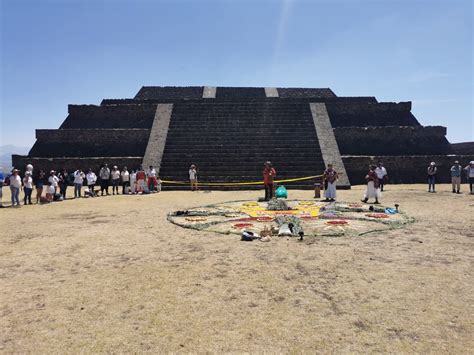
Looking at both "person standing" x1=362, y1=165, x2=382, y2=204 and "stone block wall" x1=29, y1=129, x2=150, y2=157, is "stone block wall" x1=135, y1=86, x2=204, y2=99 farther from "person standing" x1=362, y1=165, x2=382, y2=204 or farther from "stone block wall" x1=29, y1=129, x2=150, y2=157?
"person standing" x1=362, y1=165, x2=382, y2=204

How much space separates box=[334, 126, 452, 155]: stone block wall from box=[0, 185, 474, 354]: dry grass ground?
14.4 m

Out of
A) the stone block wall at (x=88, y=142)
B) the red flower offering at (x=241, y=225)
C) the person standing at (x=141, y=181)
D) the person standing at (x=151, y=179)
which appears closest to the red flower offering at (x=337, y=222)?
the red flower offering at (x=241, y=225)

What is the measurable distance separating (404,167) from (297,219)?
13.6 meters

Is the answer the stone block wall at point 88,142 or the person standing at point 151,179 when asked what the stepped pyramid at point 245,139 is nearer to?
the stone block wall at point 88,142

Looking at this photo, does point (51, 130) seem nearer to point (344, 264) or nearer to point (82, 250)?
point (82, 250)

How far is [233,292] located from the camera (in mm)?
4434

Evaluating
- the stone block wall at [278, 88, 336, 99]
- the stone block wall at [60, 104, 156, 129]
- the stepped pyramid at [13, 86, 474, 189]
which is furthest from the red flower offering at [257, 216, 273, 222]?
the stone block wall at [278, 88, 336, 99]

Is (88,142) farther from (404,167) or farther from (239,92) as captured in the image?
(404,167)

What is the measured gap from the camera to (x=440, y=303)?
4.04m

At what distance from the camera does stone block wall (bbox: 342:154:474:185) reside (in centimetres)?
1944

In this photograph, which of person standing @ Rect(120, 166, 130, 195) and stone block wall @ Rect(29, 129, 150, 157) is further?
stone block wall @ Rect(29, 129, 150, 157)

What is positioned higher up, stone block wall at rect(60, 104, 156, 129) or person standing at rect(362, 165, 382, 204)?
stone block wall at rect(60, 104, 156, 129)

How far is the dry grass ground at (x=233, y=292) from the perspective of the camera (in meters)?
3.33

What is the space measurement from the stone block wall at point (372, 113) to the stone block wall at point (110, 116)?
12883 mm
